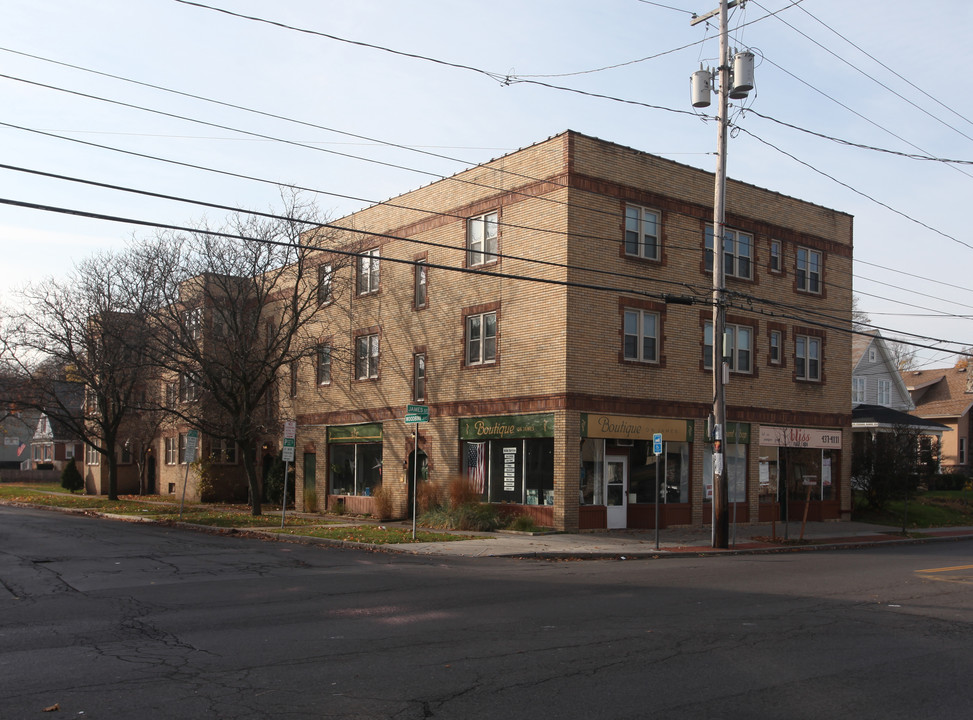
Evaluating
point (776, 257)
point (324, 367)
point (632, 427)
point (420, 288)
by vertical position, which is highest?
point (776, 257)

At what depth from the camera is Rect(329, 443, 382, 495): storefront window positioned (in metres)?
32.3

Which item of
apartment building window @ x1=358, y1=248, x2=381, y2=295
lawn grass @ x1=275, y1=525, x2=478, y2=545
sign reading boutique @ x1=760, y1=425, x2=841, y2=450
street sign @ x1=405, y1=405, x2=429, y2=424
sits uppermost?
apartment building window @ x1=358, y1=248, x2=381, y2=295

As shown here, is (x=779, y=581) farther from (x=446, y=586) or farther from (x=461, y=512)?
(x=461, y=512)

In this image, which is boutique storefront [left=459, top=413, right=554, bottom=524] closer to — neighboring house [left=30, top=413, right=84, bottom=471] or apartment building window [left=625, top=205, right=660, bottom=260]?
apartment building window [left=625, top=205, right=660, bottom=260]

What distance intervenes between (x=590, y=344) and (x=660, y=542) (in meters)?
5.82

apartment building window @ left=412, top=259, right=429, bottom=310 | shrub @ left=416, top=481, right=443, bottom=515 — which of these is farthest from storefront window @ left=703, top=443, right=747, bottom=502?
apartment building window @ left=412, top=259, right=429, bottom=310

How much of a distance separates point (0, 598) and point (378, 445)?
65.0ft

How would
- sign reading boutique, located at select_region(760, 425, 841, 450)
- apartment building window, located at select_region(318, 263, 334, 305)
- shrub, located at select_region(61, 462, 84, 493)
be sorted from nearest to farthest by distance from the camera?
sign reading boutique, located at select_region(760, 425, 841, 450) < apartment building window, located at select_region(318, 263, 334, 305) < shrub, located at select_region(61, 462, 84, 493)

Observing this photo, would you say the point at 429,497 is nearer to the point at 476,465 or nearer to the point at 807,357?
the point at 476,465

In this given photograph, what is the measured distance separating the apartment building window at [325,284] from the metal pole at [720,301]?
48.4 ft

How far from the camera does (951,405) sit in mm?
59938

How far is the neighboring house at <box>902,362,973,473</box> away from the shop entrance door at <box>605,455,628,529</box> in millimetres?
→ 39381

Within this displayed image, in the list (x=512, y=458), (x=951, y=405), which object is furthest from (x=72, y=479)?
(x=951, y=405)

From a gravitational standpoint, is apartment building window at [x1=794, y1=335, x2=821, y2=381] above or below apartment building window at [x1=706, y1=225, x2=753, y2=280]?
below
